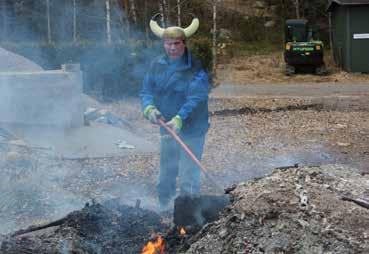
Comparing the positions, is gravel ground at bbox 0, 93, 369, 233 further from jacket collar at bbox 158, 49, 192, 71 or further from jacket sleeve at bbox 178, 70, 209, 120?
jacket collar at bbox 158, 49, 192, 71

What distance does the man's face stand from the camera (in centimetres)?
516

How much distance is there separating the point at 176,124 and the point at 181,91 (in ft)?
1.17

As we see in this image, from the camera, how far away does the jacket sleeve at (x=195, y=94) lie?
5.19 m

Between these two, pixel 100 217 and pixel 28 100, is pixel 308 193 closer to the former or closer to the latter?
pixel 100 217

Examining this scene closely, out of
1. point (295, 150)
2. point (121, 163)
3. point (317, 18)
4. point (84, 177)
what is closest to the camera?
point (84, 177)

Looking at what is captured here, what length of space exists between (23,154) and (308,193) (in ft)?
14.9

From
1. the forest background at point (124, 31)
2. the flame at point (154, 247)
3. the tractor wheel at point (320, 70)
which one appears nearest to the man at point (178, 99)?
the flame at point (154, 247)

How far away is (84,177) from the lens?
731cm

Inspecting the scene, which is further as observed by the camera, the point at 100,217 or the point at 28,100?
the point at 28,100

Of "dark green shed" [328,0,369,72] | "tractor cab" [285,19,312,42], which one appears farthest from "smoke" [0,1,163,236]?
"dark green shed" [328,0,369,72]

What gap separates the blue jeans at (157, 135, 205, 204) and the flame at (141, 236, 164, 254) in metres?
1.08

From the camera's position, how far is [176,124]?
5.10 metres

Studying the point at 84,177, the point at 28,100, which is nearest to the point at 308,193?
the point at 84,177

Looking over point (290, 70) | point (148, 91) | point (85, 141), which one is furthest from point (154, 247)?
point (290, 70)
